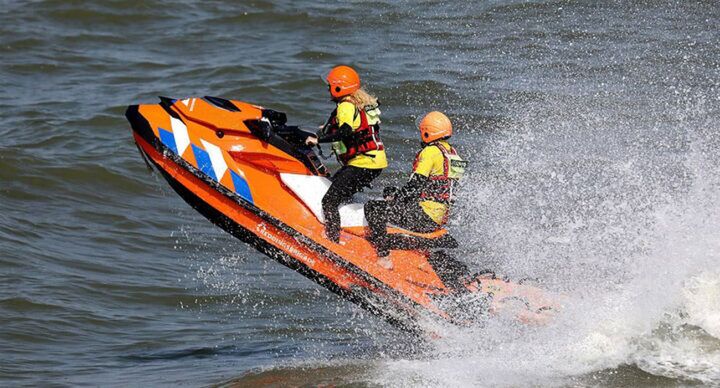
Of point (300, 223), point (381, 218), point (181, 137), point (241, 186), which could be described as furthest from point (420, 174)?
point (181, 137)

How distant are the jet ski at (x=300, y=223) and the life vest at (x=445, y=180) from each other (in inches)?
11.7

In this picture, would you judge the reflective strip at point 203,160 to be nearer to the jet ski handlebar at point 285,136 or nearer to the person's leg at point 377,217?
the jet ski handlebar at point 285,136

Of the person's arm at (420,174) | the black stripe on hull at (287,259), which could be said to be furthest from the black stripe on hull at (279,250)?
the person's arm at (420,174)

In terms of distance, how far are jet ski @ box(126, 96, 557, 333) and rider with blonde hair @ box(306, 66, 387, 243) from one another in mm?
137

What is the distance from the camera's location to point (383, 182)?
13508 mm

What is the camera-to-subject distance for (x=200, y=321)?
10.6 metres

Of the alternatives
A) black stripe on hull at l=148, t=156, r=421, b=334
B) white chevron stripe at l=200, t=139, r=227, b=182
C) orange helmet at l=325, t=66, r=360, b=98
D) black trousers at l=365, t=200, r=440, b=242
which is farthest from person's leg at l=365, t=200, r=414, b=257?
white chevron stripe at l=200, t=139, r=227, b=182

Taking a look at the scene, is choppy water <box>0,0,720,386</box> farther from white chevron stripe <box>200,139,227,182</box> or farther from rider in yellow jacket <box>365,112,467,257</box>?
white chevron stripe <box>200,139,227,182</box>

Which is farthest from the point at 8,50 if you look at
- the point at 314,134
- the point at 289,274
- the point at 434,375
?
the point at 434,375

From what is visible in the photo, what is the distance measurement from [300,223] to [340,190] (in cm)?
40

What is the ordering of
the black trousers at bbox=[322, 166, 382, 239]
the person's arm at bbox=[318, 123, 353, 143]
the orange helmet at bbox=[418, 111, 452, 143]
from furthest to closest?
the black trousers at bbox=[322, 166, 382, 239]
the orange helmet at bbox=[418, 111, 452, 143]
the person's arm at bbox=[318, 123, 353, 143]

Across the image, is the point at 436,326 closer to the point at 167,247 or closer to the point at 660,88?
the point at 167,247

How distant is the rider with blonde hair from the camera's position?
315 inches

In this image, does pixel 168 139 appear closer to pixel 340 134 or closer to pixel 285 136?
pixel 285 136
